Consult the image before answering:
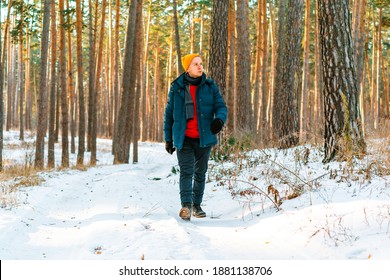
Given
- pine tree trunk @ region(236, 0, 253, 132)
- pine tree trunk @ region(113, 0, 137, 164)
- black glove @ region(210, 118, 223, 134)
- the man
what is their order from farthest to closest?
pine tree trunk @ region(113, 0, 137, 164), pine tree trunk @ region(236, 0, 253, 132), the man, black glove @ region(210, 118, 223, 134)

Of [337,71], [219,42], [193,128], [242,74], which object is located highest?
[219,42]

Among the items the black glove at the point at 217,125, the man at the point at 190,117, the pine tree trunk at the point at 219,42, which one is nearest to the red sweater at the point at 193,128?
the man at the point at 190,117

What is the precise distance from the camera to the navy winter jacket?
4.98 metres

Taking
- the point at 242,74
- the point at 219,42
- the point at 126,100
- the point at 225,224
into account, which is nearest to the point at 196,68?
the point at 225,224

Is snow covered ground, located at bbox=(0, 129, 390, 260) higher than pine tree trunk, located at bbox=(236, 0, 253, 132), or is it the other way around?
pine tree trunk, located at bbox=(236, 0, 253, 132)

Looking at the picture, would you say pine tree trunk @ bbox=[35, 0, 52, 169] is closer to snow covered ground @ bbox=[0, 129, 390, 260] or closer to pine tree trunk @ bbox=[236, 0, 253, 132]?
snow covered ground @ bbox=[0, 129, 390, 260]

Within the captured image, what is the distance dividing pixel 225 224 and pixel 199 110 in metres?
1.48

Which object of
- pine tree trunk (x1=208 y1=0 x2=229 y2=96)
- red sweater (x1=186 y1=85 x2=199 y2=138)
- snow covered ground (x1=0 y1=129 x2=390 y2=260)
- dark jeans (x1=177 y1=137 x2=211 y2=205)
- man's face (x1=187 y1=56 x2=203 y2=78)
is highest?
pine tree trunk (x1=208 y1=0 x2=229 y2=96)

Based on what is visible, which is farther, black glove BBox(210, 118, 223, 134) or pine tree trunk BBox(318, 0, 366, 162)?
pine tree trunk BBox(318, 0, 366, 162)

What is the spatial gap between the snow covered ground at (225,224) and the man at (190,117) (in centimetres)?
61

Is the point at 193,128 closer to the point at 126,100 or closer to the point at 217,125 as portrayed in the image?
the point at 217,125

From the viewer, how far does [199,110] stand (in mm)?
5004

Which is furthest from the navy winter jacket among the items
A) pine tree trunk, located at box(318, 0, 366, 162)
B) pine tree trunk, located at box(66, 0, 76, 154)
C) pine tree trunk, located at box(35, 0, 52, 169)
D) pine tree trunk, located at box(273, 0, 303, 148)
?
pine tree trunk, located at box(66, 0, 76, 154)

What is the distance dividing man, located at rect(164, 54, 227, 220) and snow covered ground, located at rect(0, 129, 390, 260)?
0.61 meters
